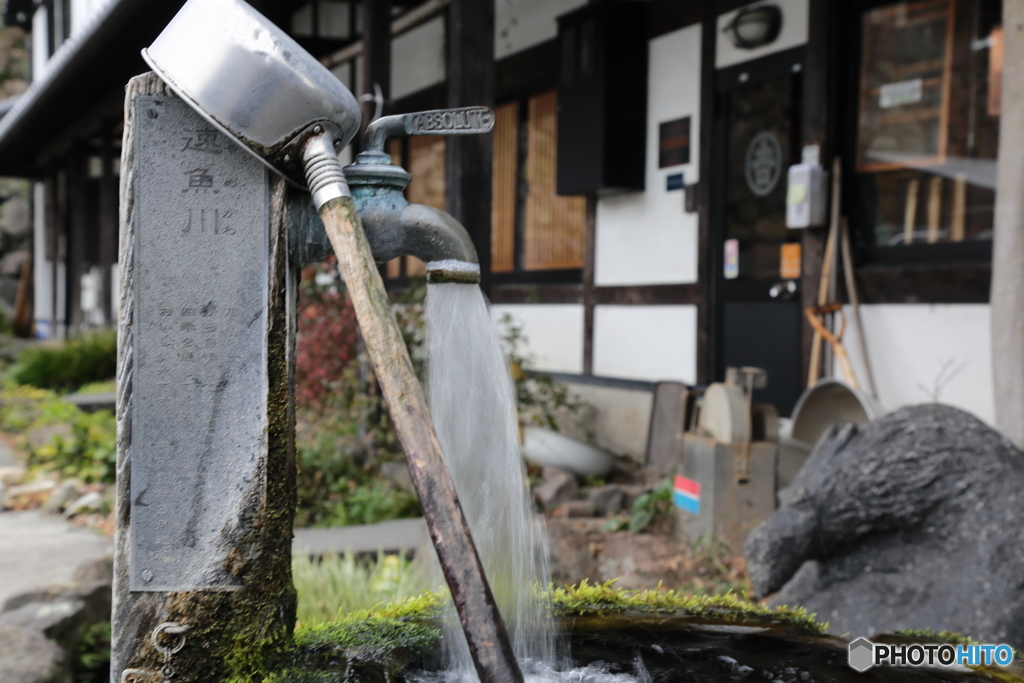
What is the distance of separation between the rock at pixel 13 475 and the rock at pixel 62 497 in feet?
1.93

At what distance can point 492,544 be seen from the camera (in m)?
1.37

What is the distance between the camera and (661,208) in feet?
21.6

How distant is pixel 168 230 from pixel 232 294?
14 centimetres

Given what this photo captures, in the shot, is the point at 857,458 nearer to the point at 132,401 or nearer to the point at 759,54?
the point at 132,401

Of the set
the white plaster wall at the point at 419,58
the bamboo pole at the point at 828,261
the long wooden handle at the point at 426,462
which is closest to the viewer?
the long wooden handle at the point at 426,462

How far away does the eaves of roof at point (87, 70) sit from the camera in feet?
23.6

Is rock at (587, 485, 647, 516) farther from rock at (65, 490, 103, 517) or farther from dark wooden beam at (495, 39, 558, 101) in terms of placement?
dark wooden beam at (495, 39, 558, 101)

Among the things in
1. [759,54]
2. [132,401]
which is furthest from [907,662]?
[759,54]

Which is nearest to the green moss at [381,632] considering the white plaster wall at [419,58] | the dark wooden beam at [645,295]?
the dark wooden beam at [645,295]

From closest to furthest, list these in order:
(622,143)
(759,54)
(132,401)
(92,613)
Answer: (132,401)
(92,613)
(759,54)
(622,143)

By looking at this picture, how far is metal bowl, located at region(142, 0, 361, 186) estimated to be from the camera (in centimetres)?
118

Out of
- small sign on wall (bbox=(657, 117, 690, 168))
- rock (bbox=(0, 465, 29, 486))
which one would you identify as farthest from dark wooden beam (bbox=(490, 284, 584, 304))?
rock (bbox=(0, 465, 29, 486))

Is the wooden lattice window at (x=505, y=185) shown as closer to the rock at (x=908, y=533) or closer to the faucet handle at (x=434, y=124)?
the rock at (x=908, y=533)

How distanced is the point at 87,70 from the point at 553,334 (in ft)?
19.6
